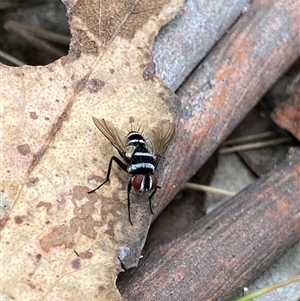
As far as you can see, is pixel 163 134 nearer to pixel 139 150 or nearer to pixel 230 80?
pixel 139 150

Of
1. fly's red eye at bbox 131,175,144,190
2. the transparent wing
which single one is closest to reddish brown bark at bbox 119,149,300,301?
fly's red eye at bbox 131,175,144,190

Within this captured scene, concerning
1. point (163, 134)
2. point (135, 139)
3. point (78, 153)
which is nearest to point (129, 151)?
point (135, 139)

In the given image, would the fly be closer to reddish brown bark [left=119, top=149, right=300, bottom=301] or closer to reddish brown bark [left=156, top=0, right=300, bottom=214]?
reddish brown bark [left=156, top=0, right=300, bottom=214]

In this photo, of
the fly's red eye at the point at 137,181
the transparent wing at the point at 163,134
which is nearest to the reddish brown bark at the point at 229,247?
the fly's red eye at the point at 137,181

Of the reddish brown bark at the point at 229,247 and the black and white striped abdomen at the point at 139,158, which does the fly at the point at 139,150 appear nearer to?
the black and white striped abdomen at the point at 139,158

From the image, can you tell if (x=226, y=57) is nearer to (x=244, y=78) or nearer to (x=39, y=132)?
(x=244, y=78)

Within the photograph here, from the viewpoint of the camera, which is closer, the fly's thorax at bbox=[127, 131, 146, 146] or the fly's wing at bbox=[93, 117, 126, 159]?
the fly's wing at bbox=[93, 117, 126, 159]
